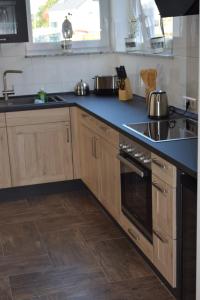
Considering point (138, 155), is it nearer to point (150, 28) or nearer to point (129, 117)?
point (129, 117)

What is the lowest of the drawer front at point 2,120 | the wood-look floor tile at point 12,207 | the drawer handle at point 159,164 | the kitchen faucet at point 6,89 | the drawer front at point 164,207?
the wood-look floor tile at point 12,207

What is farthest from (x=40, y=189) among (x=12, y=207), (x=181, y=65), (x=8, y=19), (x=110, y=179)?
(x=181, y=65)

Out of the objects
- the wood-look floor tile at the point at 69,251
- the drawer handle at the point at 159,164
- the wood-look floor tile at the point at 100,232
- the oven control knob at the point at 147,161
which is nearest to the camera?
the drawer handle at the point at 159,164

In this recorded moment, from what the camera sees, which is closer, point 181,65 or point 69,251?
point 69,251

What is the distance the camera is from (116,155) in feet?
10.3

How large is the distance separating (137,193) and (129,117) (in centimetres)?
67

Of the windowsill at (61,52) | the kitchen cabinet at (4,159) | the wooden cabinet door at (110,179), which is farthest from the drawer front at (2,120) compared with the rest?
the wooden cabinet door at (110,179)

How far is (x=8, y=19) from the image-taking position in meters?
4.08

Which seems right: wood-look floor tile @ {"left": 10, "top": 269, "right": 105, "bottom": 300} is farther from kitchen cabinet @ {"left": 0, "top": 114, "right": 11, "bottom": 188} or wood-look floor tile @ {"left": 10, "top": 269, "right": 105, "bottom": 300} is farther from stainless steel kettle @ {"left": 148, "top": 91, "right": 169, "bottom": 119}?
kitchen cabinet @ {"left": 0, "top": 114, "right": 11, "bottom": 188}

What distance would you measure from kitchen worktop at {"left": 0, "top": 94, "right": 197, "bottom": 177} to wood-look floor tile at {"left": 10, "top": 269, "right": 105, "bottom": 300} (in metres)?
0.95

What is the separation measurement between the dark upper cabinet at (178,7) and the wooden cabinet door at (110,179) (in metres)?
1.00

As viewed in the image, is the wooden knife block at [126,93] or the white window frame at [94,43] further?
the white window frame at [94,43]

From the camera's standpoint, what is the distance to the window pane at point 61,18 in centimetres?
442

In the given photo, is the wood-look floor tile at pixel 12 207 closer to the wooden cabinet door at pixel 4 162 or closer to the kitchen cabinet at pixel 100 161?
the wooden cabinet door at pixel 4 162
